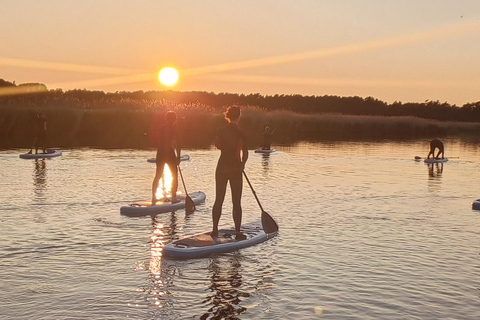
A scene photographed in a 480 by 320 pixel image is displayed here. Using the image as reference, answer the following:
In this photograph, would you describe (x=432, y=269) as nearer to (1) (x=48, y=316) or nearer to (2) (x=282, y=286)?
(2) (x=282, y=286)

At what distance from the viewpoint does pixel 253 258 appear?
392 inches

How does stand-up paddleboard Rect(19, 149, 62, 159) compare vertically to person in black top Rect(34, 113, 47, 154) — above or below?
below

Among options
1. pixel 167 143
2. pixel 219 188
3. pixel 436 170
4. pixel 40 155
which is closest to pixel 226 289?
pixel 219 188

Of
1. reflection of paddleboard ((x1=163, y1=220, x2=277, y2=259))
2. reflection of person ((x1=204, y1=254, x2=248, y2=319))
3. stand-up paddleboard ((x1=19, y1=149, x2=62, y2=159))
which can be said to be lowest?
reflection of person ((x1=204, y1=254, x2=248, y2=319))

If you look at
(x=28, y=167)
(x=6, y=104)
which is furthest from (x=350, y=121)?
(x=28, y=167)

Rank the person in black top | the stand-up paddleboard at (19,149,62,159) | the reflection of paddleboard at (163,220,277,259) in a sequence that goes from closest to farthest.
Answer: the reflection of paddleboard at (163,220,277,259), the stand-up paddleboard at (19,149,62,159), the person in black top

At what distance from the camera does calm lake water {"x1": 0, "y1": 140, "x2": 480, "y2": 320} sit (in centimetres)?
754

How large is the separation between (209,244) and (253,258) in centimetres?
79

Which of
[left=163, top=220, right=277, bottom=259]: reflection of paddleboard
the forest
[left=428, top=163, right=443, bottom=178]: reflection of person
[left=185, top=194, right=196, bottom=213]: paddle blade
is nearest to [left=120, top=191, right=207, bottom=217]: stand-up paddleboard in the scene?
[left=185, top=194, right=196, bottom=213]: paddle blade

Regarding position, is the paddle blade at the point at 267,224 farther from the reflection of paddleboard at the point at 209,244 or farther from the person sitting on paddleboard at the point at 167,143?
the person sitting on paddleboard at the point at 167,143

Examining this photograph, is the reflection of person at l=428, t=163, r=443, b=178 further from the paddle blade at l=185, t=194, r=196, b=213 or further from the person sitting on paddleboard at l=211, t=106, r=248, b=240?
the person sitting on paddleboard at l=211, t=106, r=248, b=240

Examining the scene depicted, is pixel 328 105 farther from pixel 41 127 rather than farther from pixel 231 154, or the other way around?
pixel 231 154

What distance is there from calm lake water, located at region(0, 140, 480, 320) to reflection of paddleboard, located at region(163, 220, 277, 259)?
0.59ft

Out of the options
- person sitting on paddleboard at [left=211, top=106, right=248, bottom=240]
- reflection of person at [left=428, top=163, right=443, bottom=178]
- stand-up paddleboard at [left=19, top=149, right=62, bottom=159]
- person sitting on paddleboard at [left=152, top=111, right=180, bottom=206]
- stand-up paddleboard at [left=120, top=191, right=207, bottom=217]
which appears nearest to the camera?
person sitting on paddleboard at [left=211, top=106, right=248, bottom=240]
